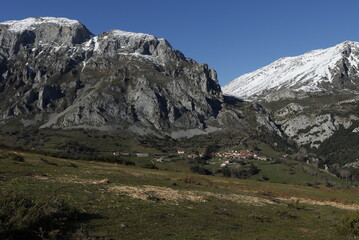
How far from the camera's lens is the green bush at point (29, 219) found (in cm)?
1227

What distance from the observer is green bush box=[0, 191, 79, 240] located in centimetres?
1227

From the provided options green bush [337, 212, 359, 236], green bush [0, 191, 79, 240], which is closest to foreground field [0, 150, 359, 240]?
green bush [337, 212, 359, 236]

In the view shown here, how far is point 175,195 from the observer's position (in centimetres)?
2988

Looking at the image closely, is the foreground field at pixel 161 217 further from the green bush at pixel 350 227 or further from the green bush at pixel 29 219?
the green bush at pixel 29 219

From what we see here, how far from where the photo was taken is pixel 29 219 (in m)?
13.0

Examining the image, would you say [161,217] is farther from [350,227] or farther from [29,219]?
[350,227]

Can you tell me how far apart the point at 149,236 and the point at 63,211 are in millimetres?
4516

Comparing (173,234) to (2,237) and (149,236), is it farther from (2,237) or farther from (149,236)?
(2,237)

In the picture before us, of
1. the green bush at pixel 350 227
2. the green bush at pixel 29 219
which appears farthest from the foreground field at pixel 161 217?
the green bush at pixel 29 219

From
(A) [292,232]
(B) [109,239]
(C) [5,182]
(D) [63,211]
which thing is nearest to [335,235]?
(A) [292,232]

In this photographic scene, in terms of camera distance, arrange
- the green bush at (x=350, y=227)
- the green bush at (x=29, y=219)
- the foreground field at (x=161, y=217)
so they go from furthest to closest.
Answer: the green bush at (x=350, y=227)
the foreground field at (x=161, y=217)
the green bush at (x=29, y=219)

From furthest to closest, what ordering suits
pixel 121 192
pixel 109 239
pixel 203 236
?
pixel 121 192 → pixel 203 236 → pixel 109 239

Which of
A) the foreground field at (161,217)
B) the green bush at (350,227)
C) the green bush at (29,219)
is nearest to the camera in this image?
the green bush at (29,219)

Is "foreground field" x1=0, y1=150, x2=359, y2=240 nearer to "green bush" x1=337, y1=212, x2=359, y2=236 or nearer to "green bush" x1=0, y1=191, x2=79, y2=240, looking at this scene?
"green bush" x1=337, y1=212, x2=359, y2=236
